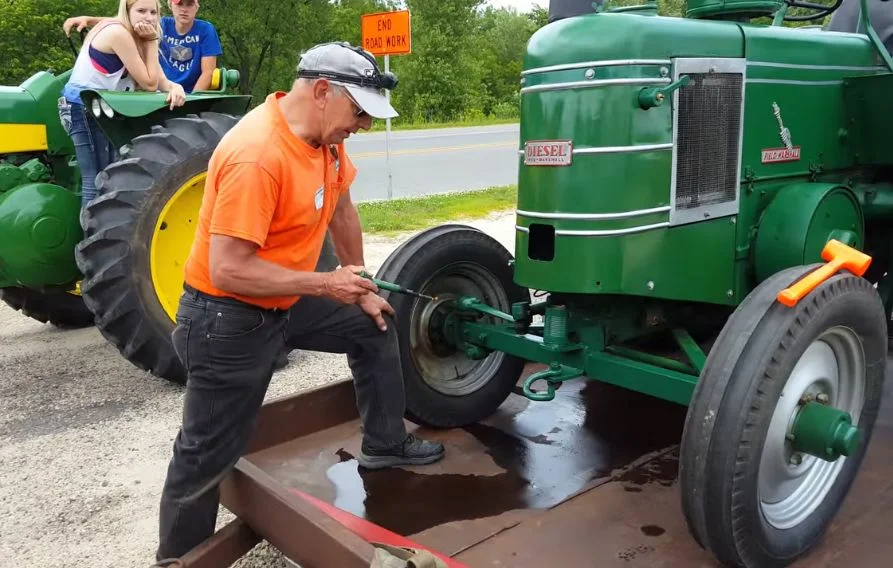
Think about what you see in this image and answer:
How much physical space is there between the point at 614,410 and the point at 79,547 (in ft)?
7.19

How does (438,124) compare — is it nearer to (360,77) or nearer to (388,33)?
(388,33)

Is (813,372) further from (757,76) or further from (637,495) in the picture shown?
(757,76)

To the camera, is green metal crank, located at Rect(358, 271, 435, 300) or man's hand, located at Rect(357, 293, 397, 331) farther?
man's hand, located at Rect(357, 293, 397, 331)

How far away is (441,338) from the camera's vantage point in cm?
351

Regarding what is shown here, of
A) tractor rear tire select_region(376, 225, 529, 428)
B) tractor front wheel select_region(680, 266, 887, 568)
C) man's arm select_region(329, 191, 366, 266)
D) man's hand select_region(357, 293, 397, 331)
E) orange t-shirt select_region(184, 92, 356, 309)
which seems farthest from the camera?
tractor rear tire select_region(376, 225, 529, 428)

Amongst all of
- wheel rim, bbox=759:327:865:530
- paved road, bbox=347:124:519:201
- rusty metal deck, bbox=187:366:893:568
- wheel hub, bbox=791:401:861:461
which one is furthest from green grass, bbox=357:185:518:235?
wheel hub, bbox=791:401:861:461

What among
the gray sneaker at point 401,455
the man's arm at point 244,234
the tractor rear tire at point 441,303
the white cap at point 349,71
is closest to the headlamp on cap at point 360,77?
the white cap at point 349,71

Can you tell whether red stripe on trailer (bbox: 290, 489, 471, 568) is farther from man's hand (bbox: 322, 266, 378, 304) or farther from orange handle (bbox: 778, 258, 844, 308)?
orange handle (bbox: 778, 258, 844, 308)

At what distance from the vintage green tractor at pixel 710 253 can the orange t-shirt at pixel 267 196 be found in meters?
0.73

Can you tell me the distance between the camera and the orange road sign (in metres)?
10.4

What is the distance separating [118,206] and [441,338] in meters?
1.87

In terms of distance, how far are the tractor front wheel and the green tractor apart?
2940 mm

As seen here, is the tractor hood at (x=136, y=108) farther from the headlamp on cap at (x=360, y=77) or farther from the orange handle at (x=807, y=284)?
the orange handle at (x=807, y=284)

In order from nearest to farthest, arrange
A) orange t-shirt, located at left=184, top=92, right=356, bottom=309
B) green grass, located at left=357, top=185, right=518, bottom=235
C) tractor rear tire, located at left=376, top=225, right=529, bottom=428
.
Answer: orange t-shirt, located at left=184, top=92, right=356, bottom=309 → tractor rear tire, located at left=376, top=225, right=529, bottom=428 → green grass, located at left=357, top=185, right=518, bottom=235
